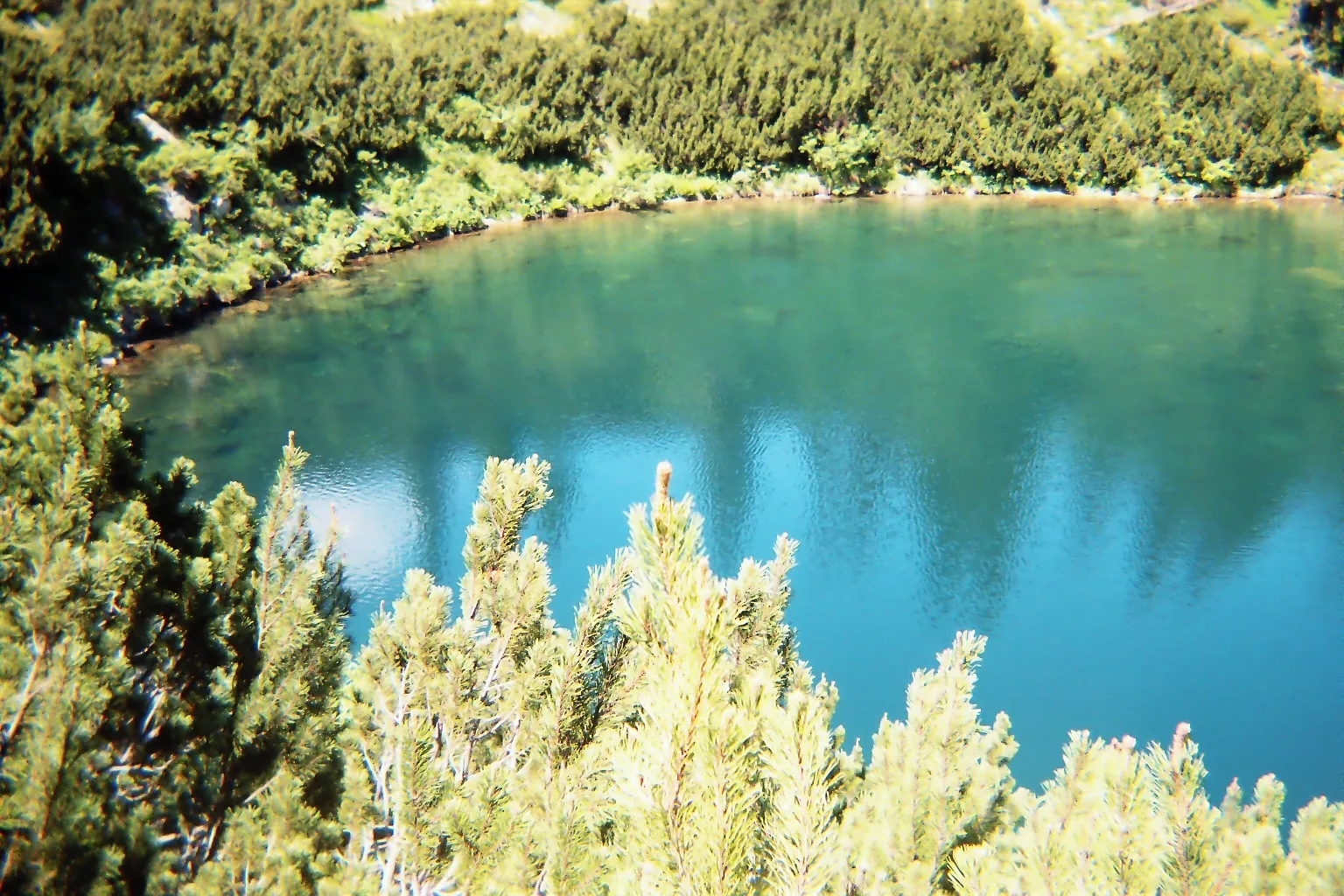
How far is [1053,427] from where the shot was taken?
1350 cm

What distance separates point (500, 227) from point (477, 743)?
62.6 ft

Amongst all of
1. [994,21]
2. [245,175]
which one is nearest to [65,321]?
[245,175]

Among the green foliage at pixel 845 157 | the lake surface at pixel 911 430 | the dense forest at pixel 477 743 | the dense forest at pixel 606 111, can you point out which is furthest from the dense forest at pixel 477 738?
the green foliage at pixel 845 157

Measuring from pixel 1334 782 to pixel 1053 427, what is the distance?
6.18 metres

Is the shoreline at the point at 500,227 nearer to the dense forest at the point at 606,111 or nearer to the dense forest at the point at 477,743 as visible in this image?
the dense forest at the point at 606,111

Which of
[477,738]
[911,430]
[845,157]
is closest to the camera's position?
[477,738]

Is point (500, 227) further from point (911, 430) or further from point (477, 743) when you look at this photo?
point (477, 743)

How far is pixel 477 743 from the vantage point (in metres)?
3.82

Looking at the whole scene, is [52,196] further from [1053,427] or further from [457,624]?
[1053,427]

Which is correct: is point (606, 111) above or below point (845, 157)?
above

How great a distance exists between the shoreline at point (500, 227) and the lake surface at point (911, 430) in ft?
1.19

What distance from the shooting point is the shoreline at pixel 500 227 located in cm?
1505

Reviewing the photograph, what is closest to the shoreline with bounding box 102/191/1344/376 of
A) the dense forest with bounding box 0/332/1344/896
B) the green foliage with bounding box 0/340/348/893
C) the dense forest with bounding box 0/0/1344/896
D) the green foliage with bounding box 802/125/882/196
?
the green foliage with bounding box 802/125/882/196

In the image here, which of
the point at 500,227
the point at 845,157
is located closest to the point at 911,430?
the point at 500,227
